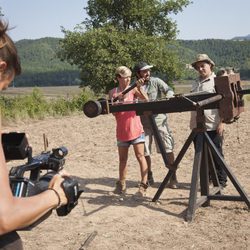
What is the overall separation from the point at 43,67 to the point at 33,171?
16736 centimetres

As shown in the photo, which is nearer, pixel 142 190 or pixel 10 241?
pixel 10 241

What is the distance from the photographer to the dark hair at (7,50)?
4.62ft

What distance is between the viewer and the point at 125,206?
5.11 metres

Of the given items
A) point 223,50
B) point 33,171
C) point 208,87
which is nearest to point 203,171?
point 208,87

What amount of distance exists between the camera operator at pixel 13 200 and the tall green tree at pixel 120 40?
2418cm

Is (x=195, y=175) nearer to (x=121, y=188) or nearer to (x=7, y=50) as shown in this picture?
(x=121, y=188)

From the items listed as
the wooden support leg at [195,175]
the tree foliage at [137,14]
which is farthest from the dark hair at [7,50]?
the tree foliage at [137,14]

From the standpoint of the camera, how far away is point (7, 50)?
4.66 ft

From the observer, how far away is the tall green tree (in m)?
25.8

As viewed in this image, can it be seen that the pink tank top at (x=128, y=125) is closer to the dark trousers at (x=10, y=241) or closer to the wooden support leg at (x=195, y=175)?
the wooden support leg at (x=195, y=175)

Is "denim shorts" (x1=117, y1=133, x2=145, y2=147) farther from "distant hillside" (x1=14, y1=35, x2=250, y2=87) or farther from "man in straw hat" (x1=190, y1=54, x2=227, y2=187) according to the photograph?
→ "distant hillside" (x1=14, y1=35, x2=250, y2=87)

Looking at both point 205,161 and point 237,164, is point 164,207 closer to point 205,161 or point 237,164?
point 205,161

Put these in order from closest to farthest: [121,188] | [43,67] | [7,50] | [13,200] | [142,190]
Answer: [13,200], [7,50], [142,190], [121,188], [43,67]

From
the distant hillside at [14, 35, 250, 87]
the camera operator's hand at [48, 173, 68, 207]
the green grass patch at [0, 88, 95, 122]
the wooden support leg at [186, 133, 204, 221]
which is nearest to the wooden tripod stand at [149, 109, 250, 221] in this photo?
the wooden support leg at [186, 133, 204, 221]
